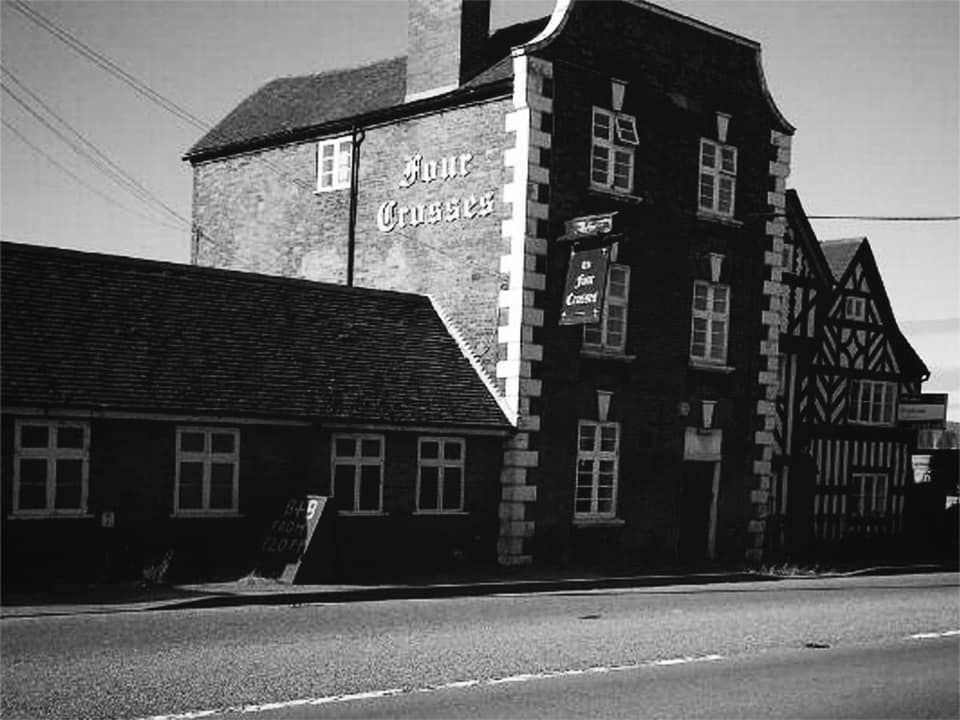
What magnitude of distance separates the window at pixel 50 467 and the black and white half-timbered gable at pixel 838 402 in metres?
18.2

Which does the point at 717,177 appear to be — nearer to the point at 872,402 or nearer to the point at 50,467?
the point at 872,402

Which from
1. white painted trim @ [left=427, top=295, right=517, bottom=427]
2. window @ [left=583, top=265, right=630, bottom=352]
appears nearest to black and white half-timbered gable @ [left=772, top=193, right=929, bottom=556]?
window @ [left=583, top=265, right=630, bottom=352]

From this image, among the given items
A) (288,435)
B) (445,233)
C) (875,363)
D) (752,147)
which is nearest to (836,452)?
(875,363)

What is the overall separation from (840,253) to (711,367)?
11.6 metres

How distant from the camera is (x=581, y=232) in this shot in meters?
22.9

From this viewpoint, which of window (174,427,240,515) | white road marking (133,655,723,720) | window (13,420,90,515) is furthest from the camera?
window (174,427,240,515)

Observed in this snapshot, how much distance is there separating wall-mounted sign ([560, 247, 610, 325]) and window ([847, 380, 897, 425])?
14719mm

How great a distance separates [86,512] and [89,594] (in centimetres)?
169

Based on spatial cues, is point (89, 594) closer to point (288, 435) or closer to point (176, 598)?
point (176, 598)

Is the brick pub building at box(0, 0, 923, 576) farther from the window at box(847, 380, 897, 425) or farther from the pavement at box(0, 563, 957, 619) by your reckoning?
the window at box(847, 380, 897, 425)

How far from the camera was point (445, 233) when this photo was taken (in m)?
24.8

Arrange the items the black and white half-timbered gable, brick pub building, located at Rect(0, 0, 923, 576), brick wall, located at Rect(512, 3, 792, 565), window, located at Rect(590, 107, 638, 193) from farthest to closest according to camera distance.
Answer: the black and white half-timbered gable < window, located at Rect(590, 107, 638, 193) < brick wall, located at Rect(512, 3, 792, 565) < brick pub building, located at Rect(0, 0, 923, 576)

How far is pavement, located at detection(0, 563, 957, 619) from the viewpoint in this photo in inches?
618

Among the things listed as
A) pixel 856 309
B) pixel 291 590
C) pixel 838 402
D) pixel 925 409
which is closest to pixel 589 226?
pixel 291 590
